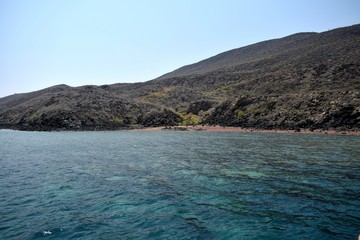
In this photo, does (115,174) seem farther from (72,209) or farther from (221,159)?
(221,159)

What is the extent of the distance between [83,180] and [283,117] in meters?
54.6

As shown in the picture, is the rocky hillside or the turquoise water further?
the rocky hillside

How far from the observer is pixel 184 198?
17297 millimetres

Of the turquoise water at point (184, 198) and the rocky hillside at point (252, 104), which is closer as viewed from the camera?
the turquoise water at point (184, 198)

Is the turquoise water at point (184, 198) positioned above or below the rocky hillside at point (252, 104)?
below

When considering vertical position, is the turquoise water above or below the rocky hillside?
below

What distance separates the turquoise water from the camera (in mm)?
12648

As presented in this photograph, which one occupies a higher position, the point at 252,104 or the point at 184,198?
the point at 252,104

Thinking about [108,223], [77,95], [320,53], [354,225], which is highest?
[320,53]

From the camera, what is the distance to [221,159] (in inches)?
1198

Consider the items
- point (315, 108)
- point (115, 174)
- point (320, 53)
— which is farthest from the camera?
point (320, 53)

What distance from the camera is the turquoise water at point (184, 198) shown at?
12.6 metres

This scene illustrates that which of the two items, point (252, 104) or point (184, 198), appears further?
point (252, 104)

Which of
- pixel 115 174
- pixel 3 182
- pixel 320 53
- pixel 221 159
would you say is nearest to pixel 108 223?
pixel 115 174
